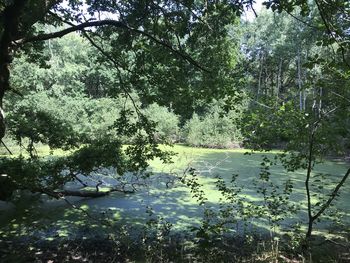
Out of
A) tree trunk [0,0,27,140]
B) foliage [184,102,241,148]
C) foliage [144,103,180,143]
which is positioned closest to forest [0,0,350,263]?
tree trunk [0,0,27,140]

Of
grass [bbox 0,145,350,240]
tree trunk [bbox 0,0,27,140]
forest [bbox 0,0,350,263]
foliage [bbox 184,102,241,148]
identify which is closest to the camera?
tree trunk [bbox 0,0,27,140]

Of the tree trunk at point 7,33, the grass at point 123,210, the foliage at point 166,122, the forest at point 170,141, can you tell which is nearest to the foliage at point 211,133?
the foliage at point 166,122

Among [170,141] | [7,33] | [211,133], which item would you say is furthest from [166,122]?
[7,33]

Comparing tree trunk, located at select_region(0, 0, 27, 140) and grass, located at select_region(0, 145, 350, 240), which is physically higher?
tree trunk, located at select_region(0, 0, 27, 140)

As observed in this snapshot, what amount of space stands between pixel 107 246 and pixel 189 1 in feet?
10.7

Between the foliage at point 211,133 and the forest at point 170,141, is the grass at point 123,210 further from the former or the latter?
the foliage at point 211,133

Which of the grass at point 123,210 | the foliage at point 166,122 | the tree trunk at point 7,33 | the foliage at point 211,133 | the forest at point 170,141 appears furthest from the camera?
the foliage at point 166,122

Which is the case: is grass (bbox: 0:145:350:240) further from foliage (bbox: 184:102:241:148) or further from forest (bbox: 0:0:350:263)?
foliage (bbox: 184:102:241:148)

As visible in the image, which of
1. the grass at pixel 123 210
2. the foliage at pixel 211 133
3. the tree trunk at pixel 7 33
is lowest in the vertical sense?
the grass at pixel 123 210

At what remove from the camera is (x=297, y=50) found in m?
22.7

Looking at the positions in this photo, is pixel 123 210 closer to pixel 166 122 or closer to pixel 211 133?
pixel 211 133

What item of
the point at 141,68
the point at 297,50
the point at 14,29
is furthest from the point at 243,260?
the point at 297,50

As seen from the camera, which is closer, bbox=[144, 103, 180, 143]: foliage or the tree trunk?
the tree trunk

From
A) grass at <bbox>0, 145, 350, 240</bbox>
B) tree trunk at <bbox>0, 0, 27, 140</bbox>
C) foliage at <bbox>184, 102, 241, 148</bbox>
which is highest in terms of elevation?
tree trunk at <bbox>0, 0, 27, 140</bbox>
